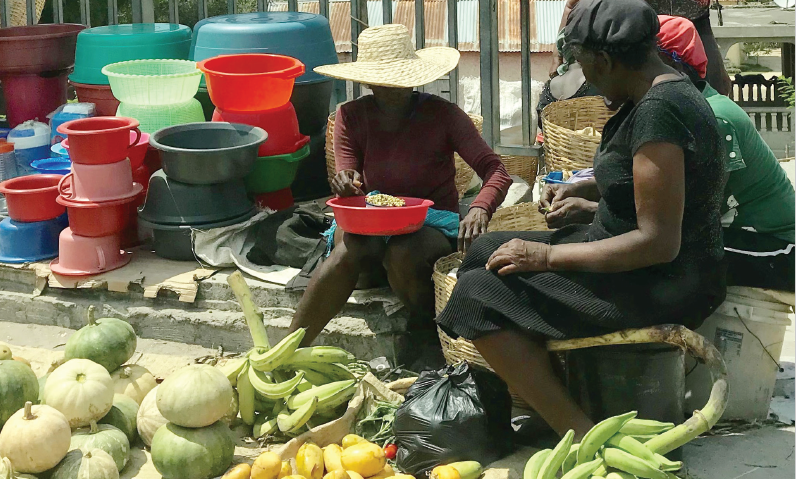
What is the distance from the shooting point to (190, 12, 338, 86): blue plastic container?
5277 mm

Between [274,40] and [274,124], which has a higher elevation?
[274,40]

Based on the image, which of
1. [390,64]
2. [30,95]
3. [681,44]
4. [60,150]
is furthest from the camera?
[30,95]

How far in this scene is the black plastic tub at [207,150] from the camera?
15.3 ft

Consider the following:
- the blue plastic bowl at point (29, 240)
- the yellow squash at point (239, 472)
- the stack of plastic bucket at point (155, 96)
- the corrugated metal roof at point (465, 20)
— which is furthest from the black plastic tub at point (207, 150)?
the corrugated metal roof at point (465, 20)

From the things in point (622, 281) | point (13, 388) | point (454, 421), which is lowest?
point (454, 421)

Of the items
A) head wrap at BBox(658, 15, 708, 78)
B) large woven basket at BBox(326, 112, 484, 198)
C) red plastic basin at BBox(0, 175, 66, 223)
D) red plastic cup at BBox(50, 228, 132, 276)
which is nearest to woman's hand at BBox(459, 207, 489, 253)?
head wrap at BBox(658, 15, 708, 78)

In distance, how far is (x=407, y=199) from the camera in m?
4.05

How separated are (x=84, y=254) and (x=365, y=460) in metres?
2.26

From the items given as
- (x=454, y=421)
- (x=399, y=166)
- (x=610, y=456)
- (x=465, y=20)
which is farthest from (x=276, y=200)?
(x=465, y=20)

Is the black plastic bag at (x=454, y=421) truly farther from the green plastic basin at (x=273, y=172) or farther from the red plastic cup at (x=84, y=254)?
the red plastic cup at (x=84, y=254)

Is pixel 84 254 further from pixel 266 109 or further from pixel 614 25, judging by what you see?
pixel 614 25

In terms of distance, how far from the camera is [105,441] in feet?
11.2

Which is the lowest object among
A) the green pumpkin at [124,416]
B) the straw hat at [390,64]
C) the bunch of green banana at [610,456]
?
the green pumpkin at [124,416]

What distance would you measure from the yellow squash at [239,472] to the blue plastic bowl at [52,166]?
2.83 metres
